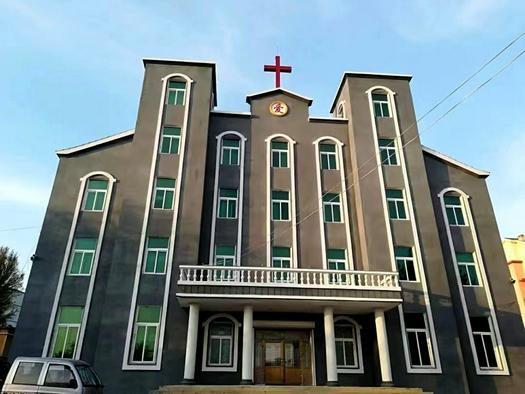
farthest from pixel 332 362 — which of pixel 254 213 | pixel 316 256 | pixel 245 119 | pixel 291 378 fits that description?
pixel 245 119

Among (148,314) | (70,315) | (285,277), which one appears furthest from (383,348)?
(70,315)

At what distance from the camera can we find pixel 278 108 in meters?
18.1

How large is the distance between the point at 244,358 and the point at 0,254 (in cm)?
1068

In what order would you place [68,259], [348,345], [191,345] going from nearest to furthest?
[191,345] < [348,345] < [68,259]

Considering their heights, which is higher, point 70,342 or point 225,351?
point 70,342

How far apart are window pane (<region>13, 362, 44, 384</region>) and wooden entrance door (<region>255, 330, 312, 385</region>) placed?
7077mm

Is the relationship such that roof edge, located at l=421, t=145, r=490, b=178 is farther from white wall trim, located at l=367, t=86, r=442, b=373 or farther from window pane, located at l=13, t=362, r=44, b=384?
window pane, located at l=13, t=362, r=44, b=384

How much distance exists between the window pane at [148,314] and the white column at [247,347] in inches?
122

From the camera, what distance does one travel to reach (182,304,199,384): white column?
39.1ft

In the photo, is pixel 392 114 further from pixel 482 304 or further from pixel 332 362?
pixel 332 362

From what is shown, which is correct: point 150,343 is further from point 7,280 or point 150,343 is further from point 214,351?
point 7,280

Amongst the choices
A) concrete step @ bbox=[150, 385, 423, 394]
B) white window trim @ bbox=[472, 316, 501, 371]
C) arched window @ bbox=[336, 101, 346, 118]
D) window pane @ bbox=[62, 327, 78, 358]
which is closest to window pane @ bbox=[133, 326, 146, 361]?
concrete step @ bbox=[150, 385, 423, 394]

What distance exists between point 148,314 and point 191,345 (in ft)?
7.09

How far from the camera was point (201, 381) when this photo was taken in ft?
42.2
